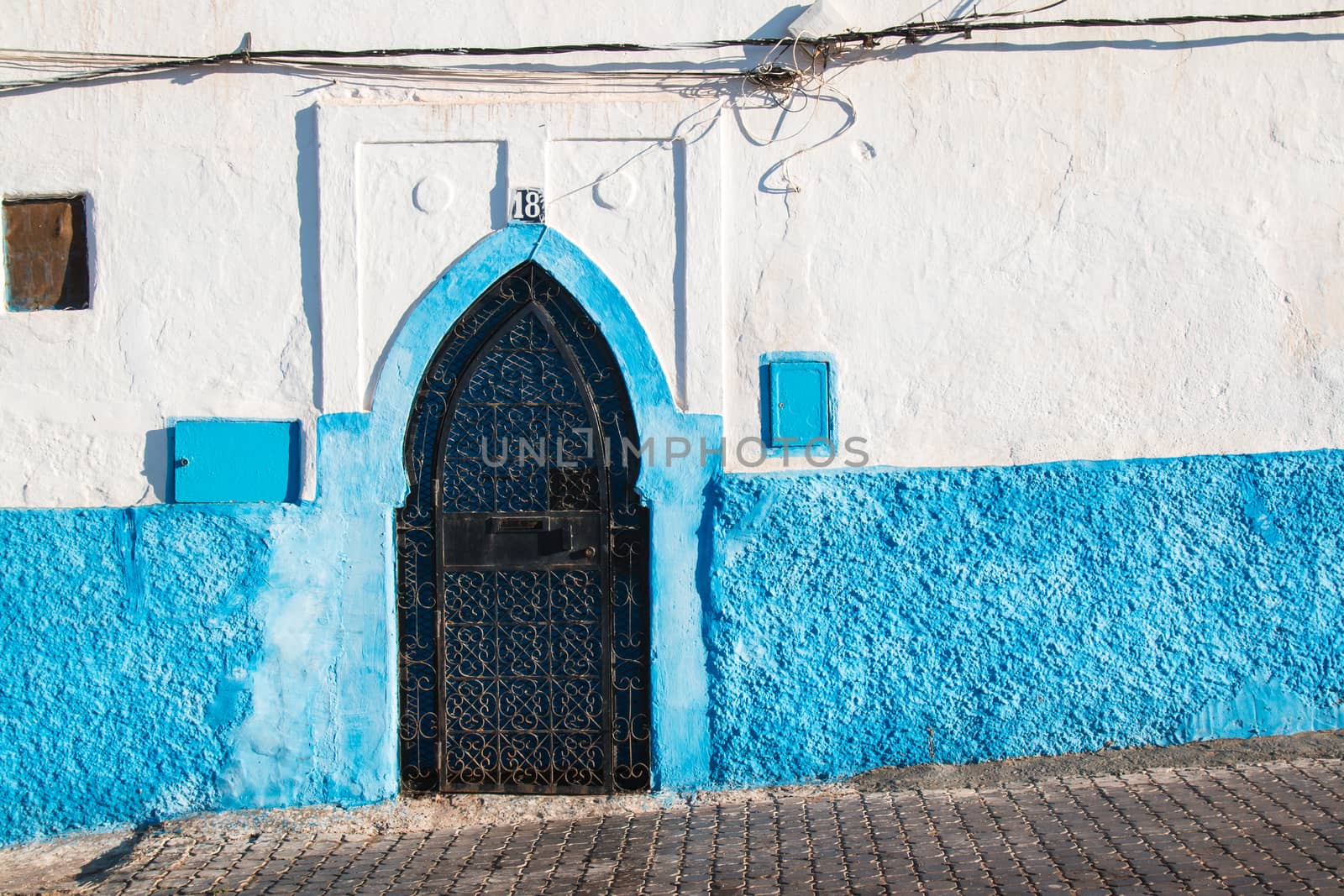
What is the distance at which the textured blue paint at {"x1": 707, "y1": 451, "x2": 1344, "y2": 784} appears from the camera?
4.81 meters

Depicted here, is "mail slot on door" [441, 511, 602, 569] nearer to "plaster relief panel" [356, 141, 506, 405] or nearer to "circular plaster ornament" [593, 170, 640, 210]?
"plaster relief panel" [356, 141, 506, 405]

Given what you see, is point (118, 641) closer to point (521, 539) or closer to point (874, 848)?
point (521, 539)

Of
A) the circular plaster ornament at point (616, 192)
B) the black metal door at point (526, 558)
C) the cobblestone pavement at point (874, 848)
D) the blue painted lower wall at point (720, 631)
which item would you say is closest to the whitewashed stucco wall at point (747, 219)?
the circular plaster ornament at point (616, 192)

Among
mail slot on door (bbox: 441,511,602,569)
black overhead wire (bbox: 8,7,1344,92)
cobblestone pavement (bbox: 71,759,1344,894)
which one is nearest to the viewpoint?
cobblestone pavement (bbox: 71,759,1344,894)

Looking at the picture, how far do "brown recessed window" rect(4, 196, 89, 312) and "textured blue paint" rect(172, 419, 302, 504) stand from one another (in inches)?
32.2

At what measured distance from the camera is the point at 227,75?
193 inches

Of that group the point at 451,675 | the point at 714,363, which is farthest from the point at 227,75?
the point at 451,675

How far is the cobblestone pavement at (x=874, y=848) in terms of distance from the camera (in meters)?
3.83

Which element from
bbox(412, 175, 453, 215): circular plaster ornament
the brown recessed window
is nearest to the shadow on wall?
bbox(412, 175, 453, 215): circular plaster ornament

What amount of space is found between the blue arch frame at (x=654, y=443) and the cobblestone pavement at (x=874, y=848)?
43 centimetres

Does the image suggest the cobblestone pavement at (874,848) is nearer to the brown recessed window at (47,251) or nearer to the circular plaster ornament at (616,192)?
the brown recessed window at (47,251)

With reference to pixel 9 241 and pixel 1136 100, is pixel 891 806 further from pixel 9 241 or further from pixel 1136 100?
pixel 9 241

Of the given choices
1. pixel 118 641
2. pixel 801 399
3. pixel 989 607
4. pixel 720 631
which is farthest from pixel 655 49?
pixel 118 641

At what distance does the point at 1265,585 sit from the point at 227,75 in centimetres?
509
